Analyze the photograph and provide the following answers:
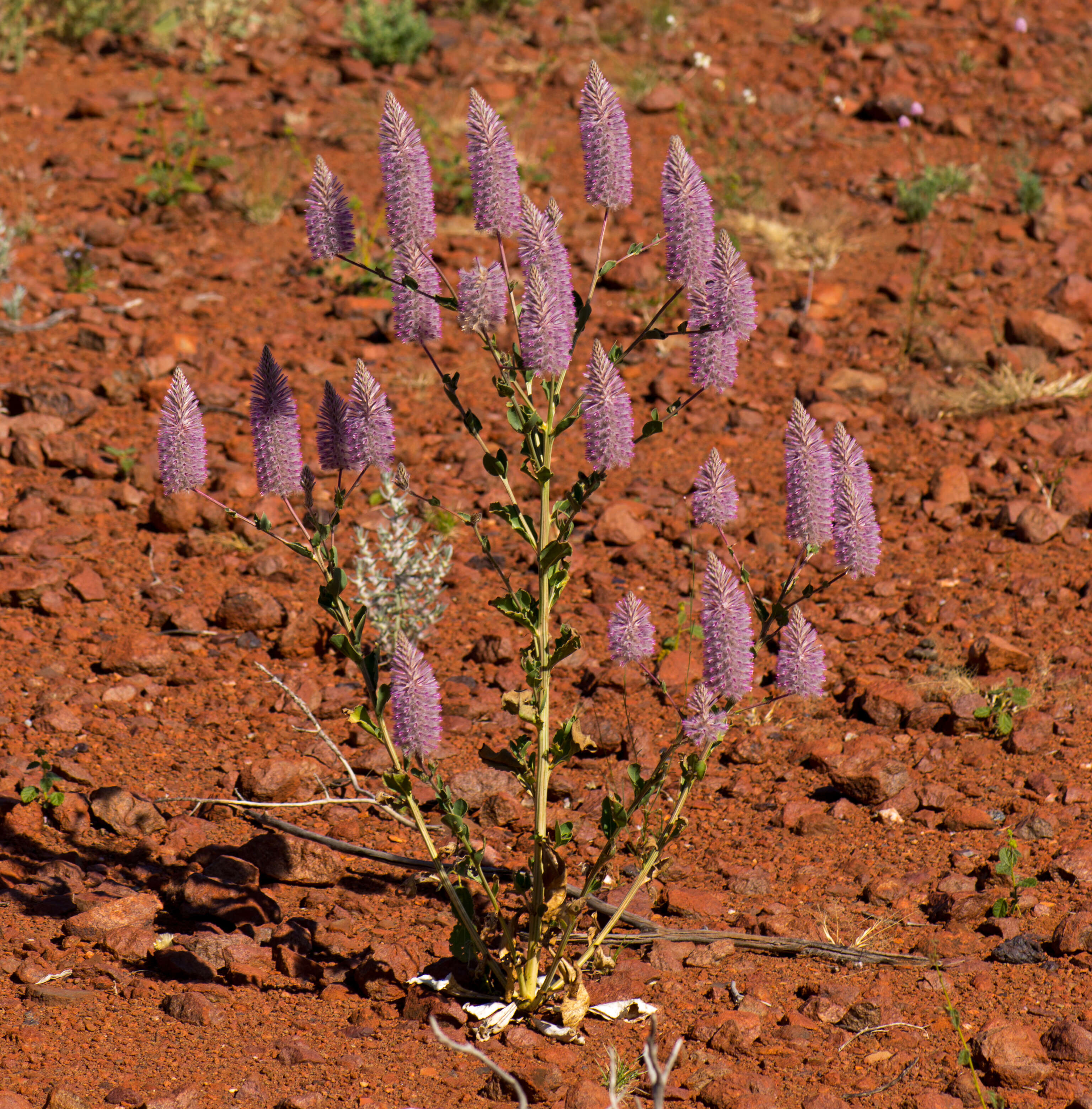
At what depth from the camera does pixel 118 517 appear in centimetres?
535

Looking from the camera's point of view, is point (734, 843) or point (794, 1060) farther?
point (734, 843)

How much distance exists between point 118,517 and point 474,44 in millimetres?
5680

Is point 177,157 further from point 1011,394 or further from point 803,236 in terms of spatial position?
point 1011,394

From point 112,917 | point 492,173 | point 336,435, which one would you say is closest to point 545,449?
point 336,435

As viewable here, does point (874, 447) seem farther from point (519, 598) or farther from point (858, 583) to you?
point (519, 598)

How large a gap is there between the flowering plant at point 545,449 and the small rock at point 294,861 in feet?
2.28

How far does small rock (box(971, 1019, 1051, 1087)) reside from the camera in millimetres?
2830

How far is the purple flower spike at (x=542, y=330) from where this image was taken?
2531 millimetres

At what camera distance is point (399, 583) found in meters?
4.36

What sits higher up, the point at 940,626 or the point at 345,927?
the point at 940,626

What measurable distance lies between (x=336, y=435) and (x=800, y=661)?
3.73 feet

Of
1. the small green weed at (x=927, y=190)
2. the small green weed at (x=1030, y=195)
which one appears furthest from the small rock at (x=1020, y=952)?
the small green weed at (x=1030, y=195)

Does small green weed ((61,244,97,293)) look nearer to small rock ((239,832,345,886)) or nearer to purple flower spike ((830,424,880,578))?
small rock ((239,832,345,886))

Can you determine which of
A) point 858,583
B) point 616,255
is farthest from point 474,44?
point 858,583
